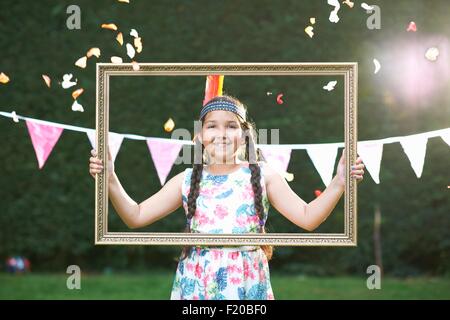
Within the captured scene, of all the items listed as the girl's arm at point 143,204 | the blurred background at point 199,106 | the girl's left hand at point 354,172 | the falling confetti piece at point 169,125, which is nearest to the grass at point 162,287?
the blurred background at point 199,106

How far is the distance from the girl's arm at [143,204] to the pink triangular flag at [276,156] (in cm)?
75

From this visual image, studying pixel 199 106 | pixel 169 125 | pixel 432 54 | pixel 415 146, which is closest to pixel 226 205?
pixel 415 146

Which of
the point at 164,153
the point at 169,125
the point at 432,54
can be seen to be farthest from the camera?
the point at 432,54

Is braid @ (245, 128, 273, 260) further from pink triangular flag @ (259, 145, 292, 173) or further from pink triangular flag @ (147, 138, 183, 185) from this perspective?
pink triangular flag @ (147, 138, 183, 185)

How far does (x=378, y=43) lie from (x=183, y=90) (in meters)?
1.66

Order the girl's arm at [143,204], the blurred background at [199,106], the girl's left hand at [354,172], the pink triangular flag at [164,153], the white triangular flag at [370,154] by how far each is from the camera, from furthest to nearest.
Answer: the blurred background at [199,106] < the pink triangular flag at [164,153] < the white triangular flag at [370,154] < the girl's arm at [143,204] < the girl's left hand at [354,172]

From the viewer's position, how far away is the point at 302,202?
3076 mm

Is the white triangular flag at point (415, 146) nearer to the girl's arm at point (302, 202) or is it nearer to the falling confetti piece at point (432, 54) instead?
the girl's arm at point (302, 202)

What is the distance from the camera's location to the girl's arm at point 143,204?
3.13 metres

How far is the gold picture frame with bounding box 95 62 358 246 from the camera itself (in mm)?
3027

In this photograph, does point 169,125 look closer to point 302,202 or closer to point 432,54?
point 432,54

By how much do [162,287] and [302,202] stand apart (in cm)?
300
